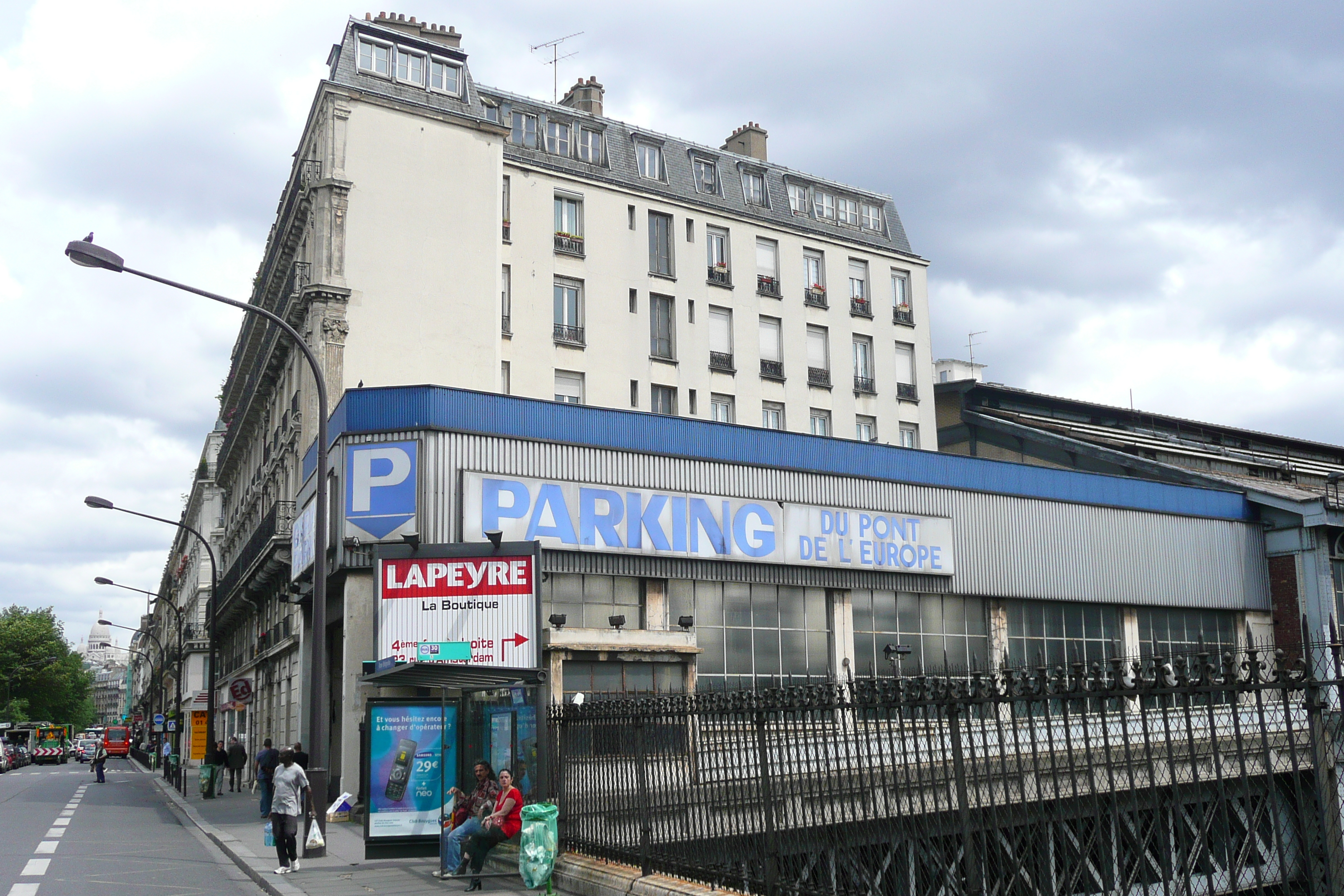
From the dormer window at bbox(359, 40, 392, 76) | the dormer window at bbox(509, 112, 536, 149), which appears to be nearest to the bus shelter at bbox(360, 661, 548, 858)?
the dormer window at bbox(359, 40, 392, 76)

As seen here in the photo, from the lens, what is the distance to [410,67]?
38.7m

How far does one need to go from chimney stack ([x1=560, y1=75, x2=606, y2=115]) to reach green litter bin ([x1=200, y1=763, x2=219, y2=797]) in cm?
2560

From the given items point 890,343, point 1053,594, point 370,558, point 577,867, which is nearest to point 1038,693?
point 577,867

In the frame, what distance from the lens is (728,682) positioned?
97.0ft

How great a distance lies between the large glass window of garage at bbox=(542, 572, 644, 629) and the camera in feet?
90.1

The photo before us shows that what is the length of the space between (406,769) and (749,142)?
128 ft

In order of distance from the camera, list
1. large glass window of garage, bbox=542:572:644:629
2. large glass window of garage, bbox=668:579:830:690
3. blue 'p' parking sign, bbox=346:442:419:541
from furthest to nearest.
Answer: large glass window of garage, bbox=668:579:830:690, large glass window of garage, bbox=542:572:644:629, blue 'p' parking sign, bbox=346:442:419:541

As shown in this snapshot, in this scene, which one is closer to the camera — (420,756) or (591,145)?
(420,756)

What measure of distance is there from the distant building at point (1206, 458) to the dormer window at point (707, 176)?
12.1 meters

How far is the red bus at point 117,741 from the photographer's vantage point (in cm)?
9981

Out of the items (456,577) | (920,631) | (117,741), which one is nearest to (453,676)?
(456,577)

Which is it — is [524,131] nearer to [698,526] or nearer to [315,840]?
[698,526]

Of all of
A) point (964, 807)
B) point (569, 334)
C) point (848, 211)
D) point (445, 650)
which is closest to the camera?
point (964, 807)

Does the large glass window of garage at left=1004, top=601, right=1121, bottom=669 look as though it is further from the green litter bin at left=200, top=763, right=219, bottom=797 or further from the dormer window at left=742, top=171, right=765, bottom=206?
the green litter bin at left=200, top=763, right=219, bottom=797
